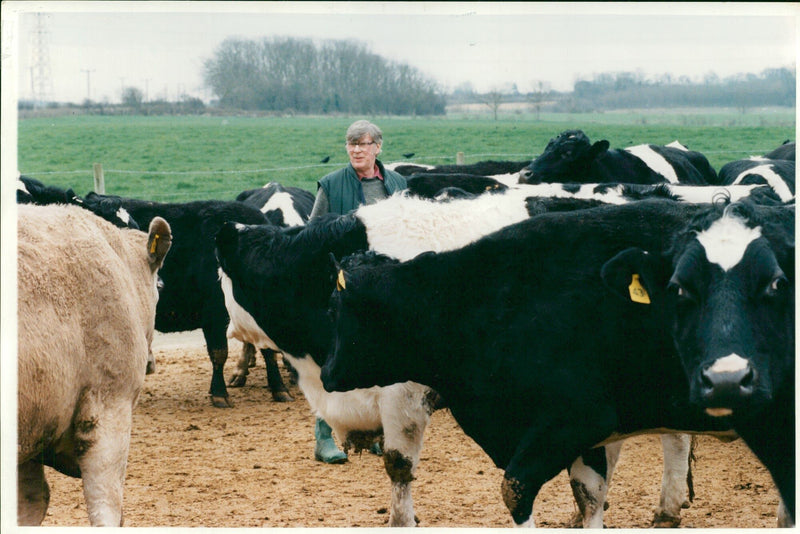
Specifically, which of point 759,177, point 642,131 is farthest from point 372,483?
point 642,131

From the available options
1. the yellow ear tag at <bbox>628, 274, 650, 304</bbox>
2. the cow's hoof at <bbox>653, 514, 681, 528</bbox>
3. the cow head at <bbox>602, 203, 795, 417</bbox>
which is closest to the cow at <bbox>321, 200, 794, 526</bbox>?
the yellow ear tag at <bbox>628, 274, 650, 304</bbox>

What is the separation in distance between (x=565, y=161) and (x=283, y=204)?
10.2ft

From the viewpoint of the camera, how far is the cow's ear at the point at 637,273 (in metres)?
3.66

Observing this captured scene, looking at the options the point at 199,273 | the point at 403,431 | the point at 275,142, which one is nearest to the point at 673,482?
the point at 403,431

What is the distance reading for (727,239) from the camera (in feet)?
11.3

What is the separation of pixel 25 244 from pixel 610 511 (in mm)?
3602

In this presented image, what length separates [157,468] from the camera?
6.66 meters

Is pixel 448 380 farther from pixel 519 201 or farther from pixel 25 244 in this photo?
pixel 25 244

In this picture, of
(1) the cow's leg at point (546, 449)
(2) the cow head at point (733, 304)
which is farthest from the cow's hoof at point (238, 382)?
(2) the cow head at point (733, 304)

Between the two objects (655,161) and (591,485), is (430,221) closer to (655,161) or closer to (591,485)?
(591,485)

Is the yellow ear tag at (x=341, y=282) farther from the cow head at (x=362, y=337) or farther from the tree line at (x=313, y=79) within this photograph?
the tree line at (x=313, y=79)

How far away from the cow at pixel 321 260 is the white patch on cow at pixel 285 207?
12.2 feet

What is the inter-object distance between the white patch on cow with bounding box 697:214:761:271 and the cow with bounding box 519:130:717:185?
16.6 ft

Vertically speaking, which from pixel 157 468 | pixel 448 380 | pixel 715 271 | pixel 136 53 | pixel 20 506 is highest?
pixel 136 53
